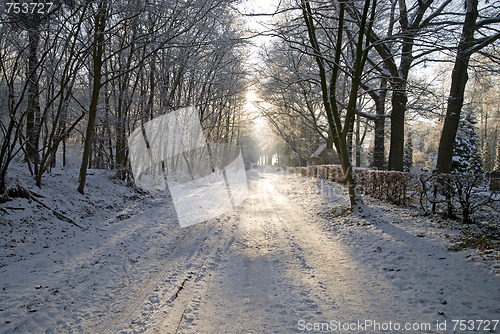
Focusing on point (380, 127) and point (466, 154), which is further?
point (466, 154)

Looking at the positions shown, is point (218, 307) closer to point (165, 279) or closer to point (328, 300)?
point (165, 279)

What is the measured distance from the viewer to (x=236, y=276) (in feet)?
13.9

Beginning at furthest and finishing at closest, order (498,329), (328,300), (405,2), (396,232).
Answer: (405,2) < (396,232) < (328,300) < (498,329)

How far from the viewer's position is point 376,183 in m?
10.1

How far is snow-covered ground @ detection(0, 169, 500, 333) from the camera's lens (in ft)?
10.0

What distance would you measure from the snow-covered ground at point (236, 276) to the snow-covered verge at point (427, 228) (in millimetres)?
49

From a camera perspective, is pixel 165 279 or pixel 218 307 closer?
pixel 218 307

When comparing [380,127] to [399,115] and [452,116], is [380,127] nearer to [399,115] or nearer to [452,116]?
[399,115]

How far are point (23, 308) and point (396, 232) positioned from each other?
670cm

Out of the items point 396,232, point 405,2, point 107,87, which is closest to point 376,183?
point 396,232

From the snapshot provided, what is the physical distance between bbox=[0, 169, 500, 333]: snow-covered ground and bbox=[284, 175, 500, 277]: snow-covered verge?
0.05m

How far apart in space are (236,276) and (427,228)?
4.56 m

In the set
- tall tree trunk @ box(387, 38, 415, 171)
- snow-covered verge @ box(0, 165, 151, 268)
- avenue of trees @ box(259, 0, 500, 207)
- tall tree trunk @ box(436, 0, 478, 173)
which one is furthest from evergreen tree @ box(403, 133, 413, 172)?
snow-covered verge @ box(0, 165, 151, 268)

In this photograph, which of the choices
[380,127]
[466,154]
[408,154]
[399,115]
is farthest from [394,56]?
[408,154]
